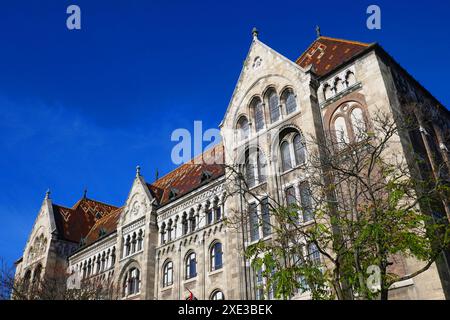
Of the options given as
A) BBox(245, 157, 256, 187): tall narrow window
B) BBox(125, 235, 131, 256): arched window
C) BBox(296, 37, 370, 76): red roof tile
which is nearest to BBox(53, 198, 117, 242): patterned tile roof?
BBox(125, 235, 131, 256): arched window

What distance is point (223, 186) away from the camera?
30266 millimetres

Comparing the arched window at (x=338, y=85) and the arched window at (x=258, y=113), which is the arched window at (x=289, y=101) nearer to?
the arched window at (x=258, y=113)

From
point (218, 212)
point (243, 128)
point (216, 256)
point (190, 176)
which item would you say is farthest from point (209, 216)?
point (190, 176)

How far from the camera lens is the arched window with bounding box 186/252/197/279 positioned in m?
30.6

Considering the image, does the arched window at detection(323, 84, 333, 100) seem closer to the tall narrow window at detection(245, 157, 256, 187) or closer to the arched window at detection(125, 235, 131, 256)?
the tall narrow window at detection(245, 157, 256, 187)

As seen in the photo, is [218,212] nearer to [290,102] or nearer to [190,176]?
[190,176]

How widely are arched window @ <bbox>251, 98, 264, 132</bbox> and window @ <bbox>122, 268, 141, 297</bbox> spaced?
52.9ft

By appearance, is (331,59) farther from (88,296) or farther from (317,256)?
(88,296)

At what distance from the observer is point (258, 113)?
94.3 feet

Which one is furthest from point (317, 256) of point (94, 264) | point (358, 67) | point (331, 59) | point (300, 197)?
point (94, 264)

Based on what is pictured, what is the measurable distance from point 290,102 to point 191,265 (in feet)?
43.9

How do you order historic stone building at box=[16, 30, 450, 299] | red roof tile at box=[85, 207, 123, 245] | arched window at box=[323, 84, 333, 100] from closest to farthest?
historic stone building at box=[16, 30, 450, 299], arched window at box=[323, 84, 333, 100], red roof tile at box=[85, 207, 123, 245]

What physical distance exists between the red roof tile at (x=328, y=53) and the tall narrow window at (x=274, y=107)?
3.04 m
